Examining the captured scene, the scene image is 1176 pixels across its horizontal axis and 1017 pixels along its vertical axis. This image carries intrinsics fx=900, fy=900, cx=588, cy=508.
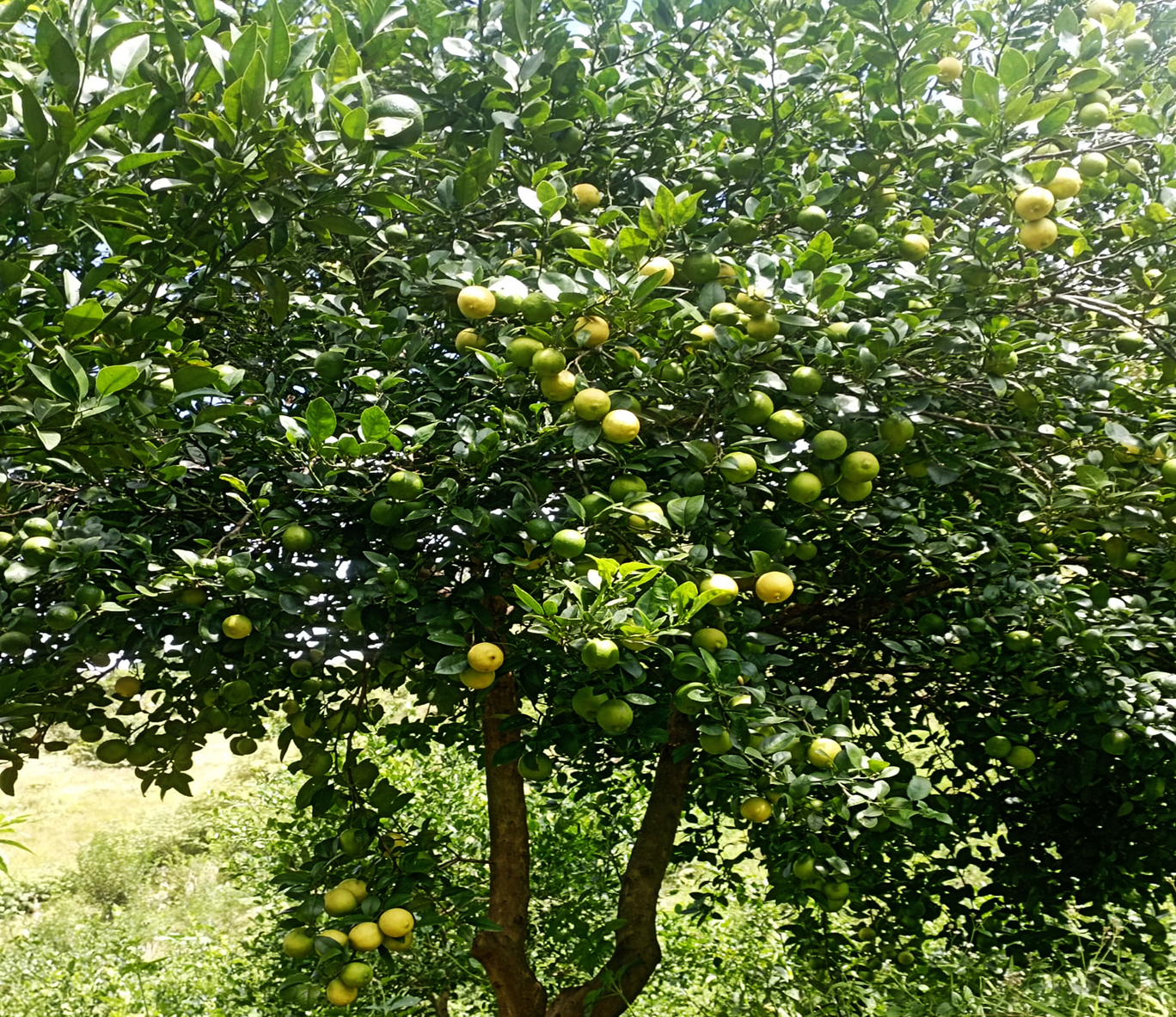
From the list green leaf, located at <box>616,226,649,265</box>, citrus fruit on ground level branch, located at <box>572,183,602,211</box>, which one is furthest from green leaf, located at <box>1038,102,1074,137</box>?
citrus fruit on ground level branch, located at <box>572,183,602,211</box>

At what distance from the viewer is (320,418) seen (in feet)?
5.11

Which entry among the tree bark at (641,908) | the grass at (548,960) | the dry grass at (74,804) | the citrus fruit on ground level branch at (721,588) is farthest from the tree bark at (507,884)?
the dry grass at (74,804)

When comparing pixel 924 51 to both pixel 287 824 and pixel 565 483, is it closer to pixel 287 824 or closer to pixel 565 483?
pixel 565 483

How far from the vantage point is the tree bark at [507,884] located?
2691 millimetres

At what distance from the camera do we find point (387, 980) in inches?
134

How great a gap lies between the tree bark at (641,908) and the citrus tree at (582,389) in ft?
0.53

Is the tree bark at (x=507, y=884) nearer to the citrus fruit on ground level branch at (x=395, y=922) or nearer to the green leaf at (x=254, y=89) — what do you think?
the citrus fruit on ground level branch at (x=395, y=922)

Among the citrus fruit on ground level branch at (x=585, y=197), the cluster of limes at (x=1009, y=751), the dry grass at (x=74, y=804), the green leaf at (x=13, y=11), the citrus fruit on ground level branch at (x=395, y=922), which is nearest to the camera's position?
the green leaf at (x=13, y=11)

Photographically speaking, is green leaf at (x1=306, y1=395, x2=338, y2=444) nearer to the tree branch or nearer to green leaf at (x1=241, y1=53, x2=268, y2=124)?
green leaf at (x1=241, y1=53, x2=268, y2=124)

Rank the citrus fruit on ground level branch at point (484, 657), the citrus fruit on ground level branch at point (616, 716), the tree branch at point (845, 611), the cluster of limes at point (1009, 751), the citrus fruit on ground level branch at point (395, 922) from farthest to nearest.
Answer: the tree branch at point (845, 611) → the cluster of limes at point (1009, 751) → the citrus fruit on ground level branch at point (395, 922) → the citrus fruit on ground level branch at point (484, 657) → the citrus fruit on ground level branch at point (616, 716)

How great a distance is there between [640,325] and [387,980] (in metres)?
2.85

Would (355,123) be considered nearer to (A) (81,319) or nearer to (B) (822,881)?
(A) (81,319)

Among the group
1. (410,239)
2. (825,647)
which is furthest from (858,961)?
(410,239)

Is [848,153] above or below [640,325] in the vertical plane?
above
